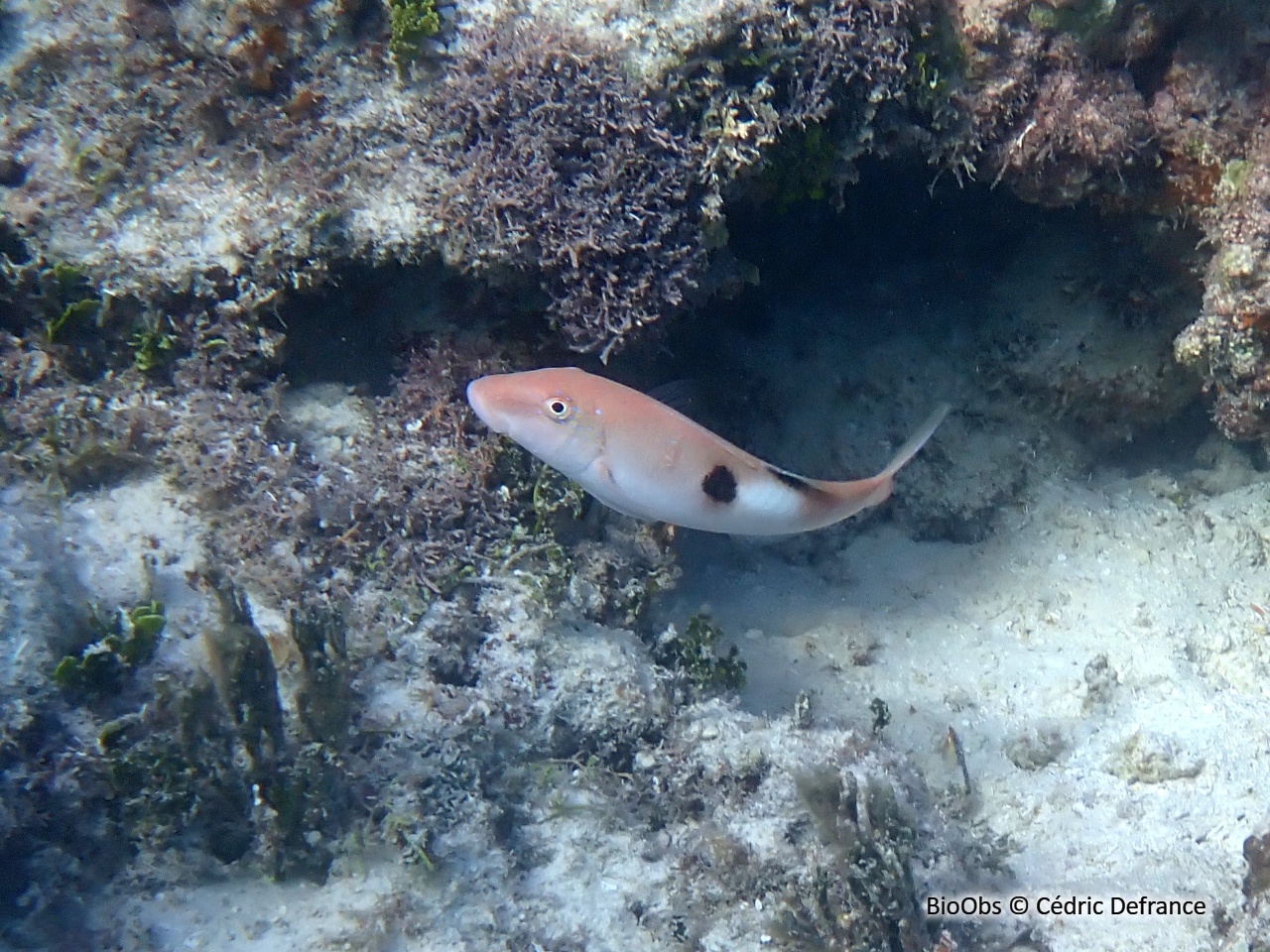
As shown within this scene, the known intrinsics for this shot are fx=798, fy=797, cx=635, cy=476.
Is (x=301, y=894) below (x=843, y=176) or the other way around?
below

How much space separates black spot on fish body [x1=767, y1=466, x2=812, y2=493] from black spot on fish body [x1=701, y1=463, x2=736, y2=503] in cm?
18

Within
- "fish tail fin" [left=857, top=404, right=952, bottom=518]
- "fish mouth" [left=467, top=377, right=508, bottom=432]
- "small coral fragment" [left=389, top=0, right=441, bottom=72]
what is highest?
"small coral fragment" [left=389, top=0, right=441, bottom=72]

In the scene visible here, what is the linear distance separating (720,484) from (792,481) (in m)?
0.32

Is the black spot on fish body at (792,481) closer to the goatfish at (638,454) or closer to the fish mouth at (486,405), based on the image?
the goatfish at (638,454)

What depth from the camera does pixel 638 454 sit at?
309 cm

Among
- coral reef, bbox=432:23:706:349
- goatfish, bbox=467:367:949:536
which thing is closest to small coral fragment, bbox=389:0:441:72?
coral reef, bbox=432:23:706:349

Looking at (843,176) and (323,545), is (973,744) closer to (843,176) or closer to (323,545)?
(843,176)

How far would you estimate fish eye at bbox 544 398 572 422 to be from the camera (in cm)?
301

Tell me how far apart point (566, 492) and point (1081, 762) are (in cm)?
319

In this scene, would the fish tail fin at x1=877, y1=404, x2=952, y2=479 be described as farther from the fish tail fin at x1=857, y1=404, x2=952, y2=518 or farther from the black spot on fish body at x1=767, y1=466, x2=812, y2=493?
the black spot on fish body at x1=767, y1=466, x2=812, y2=493

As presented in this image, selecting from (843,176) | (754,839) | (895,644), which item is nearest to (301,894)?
(754,839)

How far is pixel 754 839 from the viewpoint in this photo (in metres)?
3.49

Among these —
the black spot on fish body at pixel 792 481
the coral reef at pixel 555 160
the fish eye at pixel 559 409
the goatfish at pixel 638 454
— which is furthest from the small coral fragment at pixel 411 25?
the black spot on fish body at pixel 792 481

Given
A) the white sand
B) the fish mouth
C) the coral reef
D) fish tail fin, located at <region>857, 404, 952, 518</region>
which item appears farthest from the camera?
the white sand
